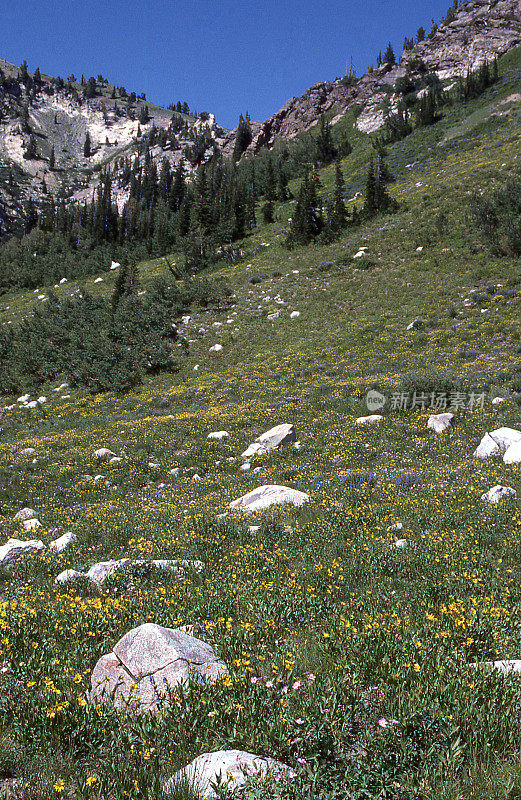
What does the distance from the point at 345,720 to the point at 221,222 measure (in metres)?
61.5

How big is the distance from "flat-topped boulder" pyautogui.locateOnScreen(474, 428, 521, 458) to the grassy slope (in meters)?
0.46

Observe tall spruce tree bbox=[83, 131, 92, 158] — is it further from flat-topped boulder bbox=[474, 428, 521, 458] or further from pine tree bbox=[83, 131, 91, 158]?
flat-topped boulder bbox=[474, 428, 521, 458]

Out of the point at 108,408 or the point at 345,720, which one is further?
the point at 108,408

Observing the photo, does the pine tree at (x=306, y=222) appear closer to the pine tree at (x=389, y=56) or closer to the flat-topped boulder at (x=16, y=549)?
the flat-topped boulder at (x=16, y=549)

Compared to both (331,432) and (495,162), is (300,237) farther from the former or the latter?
(331,432)

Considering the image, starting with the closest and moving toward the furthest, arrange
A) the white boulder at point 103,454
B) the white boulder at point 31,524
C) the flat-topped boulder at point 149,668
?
the flat-topped boulder at point 149,668, the white boulder at point 31,524, the white boulder at point 103,454

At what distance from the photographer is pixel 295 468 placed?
442 inches

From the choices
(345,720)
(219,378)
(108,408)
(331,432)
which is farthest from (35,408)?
(345,720)

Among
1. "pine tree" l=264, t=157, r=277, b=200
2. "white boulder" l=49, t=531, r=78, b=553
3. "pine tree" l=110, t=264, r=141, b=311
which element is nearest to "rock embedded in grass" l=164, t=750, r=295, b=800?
"white boulder" l=49, t=531, r=78, b=553

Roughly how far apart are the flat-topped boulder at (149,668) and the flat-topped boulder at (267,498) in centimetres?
470

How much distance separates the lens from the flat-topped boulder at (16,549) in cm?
675

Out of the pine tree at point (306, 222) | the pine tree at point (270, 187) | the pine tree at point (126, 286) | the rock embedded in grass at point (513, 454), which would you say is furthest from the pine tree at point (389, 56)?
the rock embedded in grass at point (513, 454)

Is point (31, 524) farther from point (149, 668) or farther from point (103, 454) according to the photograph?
point (149, 668)

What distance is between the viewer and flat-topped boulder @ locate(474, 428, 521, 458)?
955 cm
